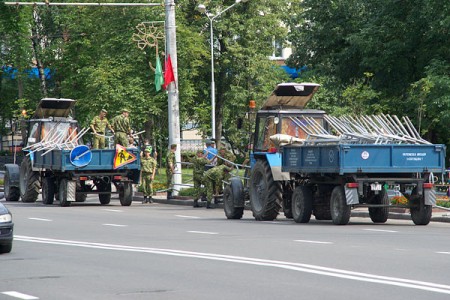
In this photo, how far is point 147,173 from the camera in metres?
37.4

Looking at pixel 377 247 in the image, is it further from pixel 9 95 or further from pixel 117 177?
pixel 9 95

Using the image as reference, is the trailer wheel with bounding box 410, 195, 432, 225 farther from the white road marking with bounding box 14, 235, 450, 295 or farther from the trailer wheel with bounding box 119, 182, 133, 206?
the trailer wheel with bounding box 119, 182, 133, 206

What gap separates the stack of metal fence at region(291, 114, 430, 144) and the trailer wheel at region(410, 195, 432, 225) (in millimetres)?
1184

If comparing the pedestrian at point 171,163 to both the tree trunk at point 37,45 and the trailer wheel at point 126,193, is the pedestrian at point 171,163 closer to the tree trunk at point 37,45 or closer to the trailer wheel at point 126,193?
the trailer wheel at point 126,193

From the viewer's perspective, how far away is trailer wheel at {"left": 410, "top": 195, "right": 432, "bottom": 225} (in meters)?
23.6

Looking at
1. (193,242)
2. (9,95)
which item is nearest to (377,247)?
(193,242)

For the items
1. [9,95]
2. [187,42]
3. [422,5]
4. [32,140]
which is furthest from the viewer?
[9,95]

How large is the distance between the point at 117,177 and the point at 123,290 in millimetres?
22465

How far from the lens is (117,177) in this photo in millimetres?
34438

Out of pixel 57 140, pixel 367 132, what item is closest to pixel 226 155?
pixel 57 140

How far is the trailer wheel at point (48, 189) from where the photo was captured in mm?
35875

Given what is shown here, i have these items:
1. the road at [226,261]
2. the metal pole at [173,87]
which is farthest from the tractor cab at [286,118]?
the metal pole at [173,87]

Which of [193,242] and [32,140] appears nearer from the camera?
[193,242]

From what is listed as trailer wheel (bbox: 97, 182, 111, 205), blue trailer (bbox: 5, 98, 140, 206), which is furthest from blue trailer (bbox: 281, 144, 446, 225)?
trailer wheel (bbox: 97, 182, 111, 205)
